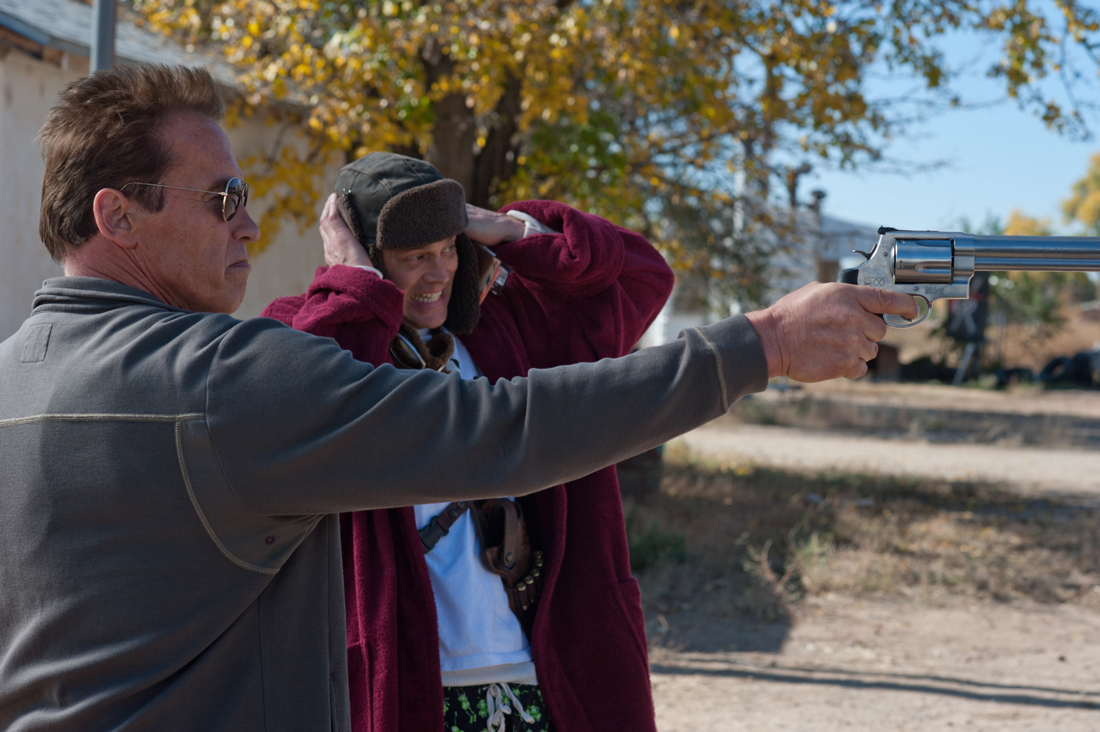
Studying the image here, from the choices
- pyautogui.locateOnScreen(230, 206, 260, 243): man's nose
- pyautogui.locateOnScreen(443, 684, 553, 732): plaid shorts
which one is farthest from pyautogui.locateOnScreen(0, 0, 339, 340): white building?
pyautogui.locateOnScreen(443, 684, 553, 732): plaid shorts

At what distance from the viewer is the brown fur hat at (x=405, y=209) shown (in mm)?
2338

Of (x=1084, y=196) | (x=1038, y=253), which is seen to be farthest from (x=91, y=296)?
(x=1084, y=196)

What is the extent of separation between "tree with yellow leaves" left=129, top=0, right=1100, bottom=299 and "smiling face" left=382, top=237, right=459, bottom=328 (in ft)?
13.5

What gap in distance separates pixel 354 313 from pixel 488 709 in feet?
2.99

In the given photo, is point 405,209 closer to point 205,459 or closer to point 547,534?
point 547,534

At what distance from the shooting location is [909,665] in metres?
5.32

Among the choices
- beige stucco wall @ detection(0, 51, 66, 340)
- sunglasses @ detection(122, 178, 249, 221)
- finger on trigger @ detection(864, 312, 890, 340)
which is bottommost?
finger on trigger @ detection(864, 312, 890, 340)

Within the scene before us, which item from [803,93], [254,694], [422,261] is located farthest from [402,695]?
[803,93]

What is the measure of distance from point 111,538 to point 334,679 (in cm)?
42

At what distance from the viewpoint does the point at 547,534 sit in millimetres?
2293

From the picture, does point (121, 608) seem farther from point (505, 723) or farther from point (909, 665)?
point (909, 665)

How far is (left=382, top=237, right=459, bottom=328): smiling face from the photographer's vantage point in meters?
2.40

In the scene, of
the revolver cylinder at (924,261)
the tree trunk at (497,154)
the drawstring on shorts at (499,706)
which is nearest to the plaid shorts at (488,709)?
the drawstring on shorts at (499,706)

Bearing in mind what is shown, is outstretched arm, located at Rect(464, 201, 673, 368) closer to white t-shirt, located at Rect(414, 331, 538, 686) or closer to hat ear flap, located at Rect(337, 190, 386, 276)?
hat ear flap, located at Rect(337, 190, 386, 276)
